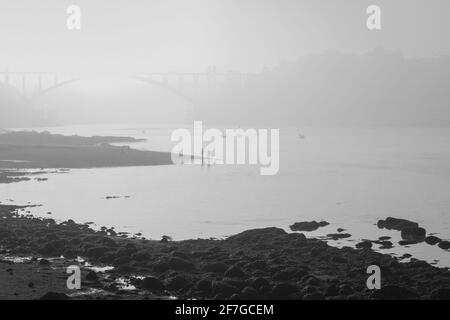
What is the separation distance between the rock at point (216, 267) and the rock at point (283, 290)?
278 cm

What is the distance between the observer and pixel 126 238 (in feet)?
86.6

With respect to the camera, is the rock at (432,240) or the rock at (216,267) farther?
the rock at (432,240)

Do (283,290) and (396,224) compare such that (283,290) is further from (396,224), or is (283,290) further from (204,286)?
(396,224)

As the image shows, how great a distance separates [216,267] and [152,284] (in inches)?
105

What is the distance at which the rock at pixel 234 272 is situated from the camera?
1925 cm

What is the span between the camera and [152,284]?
18.2m

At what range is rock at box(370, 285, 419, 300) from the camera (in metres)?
17.3

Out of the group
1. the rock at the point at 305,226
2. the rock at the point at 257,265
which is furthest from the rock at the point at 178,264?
the rock at the point at 305,226

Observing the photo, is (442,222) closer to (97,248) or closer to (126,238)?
(126,238)

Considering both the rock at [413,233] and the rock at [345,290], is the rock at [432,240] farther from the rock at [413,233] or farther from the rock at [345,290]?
the rock at [345,290]

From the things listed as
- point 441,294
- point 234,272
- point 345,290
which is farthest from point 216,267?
point 441,294
